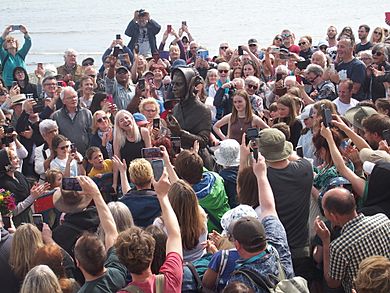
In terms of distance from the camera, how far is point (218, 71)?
11.2m

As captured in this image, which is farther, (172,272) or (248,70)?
(248,70)

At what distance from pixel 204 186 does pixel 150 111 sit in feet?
8.94

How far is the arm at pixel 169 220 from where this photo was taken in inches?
173

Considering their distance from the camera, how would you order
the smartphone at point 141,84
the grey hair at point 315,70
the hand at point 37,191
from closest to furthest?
the hand at point 37,191 → the smartphone at point 141,84 → the grey hair at point 315,70

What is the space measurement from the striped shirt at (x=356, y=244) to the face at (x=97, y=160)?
3.35 metres

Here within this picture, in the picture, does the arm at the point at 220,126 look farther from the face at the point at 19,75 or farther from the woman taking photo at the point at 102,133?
the face at the point at 19,75

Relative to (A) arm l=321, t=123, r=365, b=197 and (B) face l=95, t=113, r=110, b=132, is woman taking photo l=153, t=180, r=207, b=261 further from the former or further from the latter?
(B) face l=95, t=113, r=110, b=132

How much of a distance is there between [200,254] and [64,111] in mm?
4530

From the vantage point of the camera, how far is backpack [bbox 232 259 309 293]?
12.9 feet

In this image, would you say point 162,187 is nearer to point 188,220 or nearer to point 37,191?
point 188,220

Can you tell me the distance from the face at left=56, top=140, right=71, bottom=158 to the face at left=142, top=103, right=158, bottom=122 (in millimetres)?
1042

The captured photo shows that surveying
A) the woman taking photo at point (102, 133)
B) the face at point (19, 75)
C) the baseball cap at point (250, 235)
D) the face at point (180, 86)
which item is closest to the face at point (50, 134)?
the woman taking photo at point (102, 133)

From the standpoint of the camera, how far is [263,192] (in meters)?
5.02

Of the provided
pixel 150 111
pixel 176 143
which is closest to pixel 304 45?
pixel 150 111
